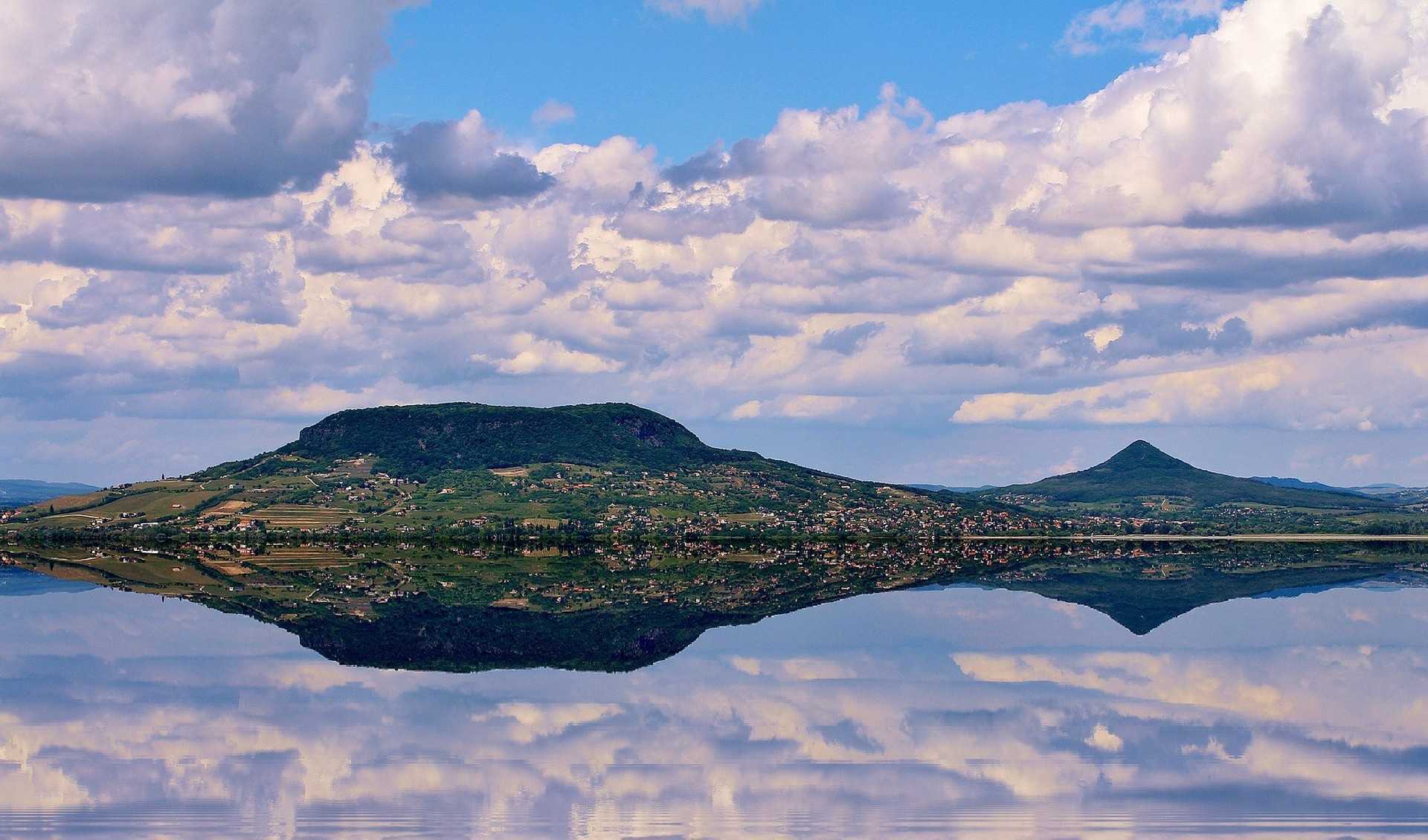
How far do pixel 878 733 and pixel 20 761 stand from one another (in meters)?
30.1

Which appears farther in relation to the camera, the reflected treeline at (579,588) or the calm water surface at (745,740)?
the reflected treeline at (579,588)

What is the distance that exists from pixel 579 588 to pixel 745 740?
261 ft

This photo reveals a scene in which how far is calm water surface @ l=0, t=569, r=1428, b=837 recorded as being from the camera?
1490 inches

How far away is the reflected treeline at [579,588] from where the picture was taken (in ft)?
262

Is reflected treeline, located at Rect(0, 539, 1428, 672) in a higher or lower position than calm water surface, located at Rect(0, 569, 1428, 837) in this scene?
higher

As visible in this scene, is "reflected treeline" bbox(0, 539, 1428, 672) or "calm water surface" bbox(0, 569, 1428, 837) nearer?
"calm water surface" bbox(0, 569, 1428, 837)

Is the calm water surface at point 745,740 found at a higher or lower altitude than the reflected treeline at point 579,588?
lower

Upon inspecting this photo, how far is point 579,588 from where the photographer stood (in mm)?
126750

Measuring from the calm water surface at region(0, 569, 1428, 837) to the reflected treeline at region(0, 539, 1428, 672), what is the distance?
654 centimetres

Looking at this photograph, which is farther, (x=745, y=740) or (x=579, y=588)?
(x=579, y=588)

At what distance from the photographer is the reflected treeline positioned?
79938 mm

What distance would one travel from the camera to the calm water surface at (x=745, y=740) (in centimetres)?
3784

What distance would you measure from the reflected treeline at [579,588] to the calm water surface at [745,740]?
654cm

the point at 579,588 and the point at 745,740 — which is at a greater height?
the point at 579,588
